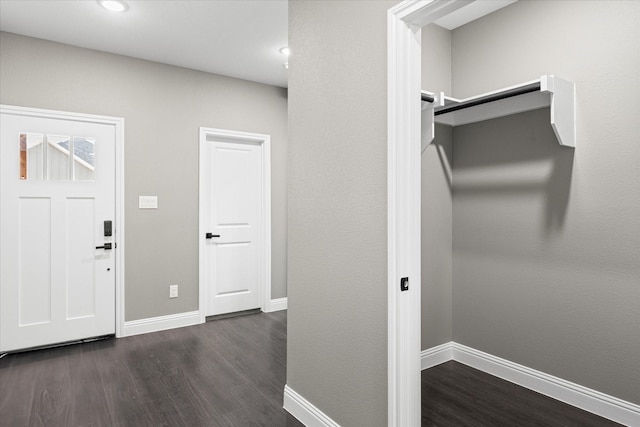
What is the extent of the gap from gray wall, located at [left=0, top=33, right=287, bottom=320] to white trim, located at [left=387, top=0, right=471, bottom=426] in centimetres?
284

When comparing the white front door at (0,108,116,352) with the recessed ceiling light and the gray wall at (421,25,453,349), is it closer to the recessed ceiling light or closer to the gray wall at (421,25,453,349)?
the recessed ceiling light

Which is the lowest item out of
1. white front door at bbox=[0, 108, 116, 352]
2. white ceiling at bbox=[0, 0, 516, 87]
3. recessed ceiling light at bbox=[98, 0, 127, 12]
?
white front door at bbox=[0, 108, 116, 352]

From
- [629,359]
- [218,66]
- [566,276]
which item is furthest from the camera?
[218,66]

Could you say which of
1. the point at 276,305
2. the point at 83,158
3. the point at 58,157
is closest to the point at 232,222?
the point at 276,305

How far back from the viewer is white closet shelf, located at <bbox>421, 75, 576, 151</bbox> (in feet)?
7.28

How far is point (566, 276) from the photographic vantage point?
7.84 feet

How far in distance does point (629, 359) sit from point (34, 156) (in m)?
4.46

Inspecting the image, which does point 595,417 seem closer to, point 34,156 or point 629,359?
point 629,359

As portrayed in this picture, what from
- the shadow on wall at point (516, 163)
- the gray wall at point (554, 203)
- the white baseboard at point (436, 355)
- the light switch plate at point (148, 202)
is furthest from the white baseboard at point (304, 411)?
the light switch plate at point (148, 202)

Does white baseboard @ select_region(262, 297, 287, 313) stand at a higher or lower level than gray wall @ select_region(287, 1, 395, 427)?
lower

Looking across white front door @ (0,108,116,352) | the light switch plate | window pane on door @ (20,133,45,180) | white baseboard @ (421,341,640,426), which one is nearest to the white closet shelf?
white baseboard @ (421,341,640,426)

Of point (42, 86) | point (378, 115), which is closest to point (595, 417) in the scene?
point (378, 115)

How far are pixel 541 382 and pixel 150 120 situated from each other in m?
3.92

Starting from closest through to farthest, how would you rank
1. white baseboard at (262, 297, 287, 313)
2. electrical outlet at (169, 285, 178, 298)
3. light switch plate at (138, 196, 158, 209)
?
light switch plate at (138, 196, 158, 209) → electrical outlet at (169, 285, 178, 298) → white baseboard at (262, 297, 287, 313)
